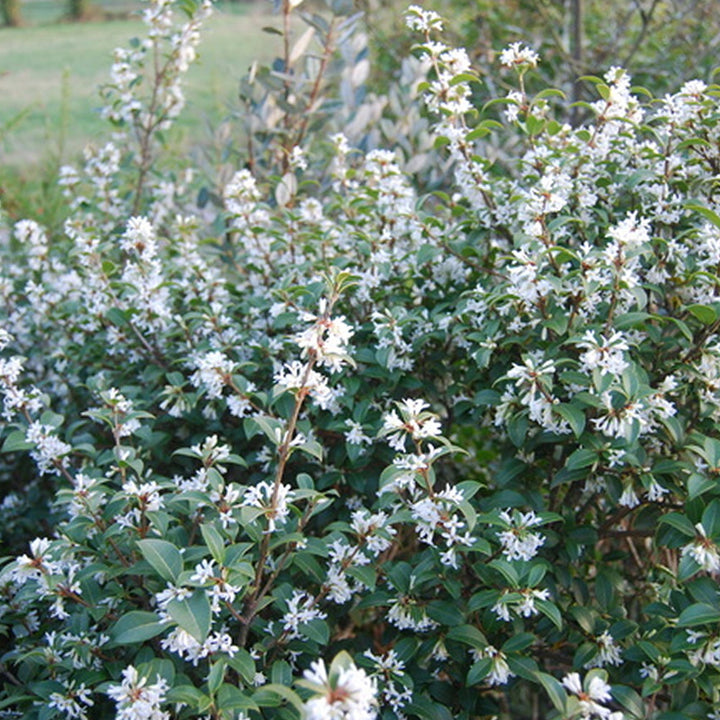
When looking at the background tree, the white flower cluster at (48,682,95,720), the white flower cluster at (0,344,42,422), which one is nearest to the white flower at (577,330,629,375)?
the white flower cluster at (48,682,95,720)

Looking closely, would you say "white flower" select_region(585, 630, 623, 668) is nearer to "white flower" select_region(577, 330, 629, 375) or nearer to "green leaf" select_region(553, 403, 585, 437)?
"green leaf" select_region(553, 403, 585, 437)

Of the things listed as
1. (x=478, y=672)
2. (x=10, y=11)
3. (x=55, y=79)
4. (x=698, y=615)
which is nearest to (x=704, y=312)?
(x=698, y=615)

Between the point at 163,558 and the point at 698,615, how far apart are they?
837mm

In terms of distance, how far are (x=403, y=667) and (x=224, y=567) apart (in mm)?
443

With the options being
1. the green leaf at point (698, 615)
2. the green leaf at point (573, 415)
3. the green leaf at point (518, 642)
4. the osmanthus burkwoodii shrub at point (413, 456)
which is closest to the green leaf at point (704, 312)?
the osmanthus burkwoodii shrub at point (413, 456)

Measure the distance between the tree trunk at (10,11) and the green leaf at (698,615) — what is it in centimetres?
620

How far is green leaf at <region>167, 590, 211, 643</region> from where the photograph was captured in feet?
3.85

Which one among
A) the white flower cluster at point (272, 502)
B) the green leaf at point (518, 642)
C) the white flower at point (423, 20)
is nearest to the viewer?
the white flower cluster at point (272, 502)

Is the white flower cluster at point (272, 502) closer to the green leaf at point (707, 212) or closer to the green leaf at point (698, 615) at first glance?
the green leaf at point (698, 615)

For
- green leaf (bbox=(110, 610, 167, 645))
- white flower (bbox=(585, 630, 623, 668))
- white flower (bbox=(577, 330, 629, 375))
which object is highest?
white flower (bbox=(577, 330, 629, 375))

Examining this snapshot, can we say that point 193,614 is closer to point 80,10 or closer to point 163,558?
point 163,558

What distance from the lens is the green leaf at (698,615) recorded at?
4.40 ft

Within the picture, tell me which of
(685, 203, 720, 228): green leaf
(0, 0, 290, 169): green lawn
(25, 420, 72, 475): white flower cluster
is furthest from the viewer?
(0, 0, 290, 169): green lawn

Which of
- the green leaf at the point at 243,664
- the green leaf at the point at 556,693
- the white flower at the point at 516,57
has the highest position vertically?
the white flower at the point at 516,57
